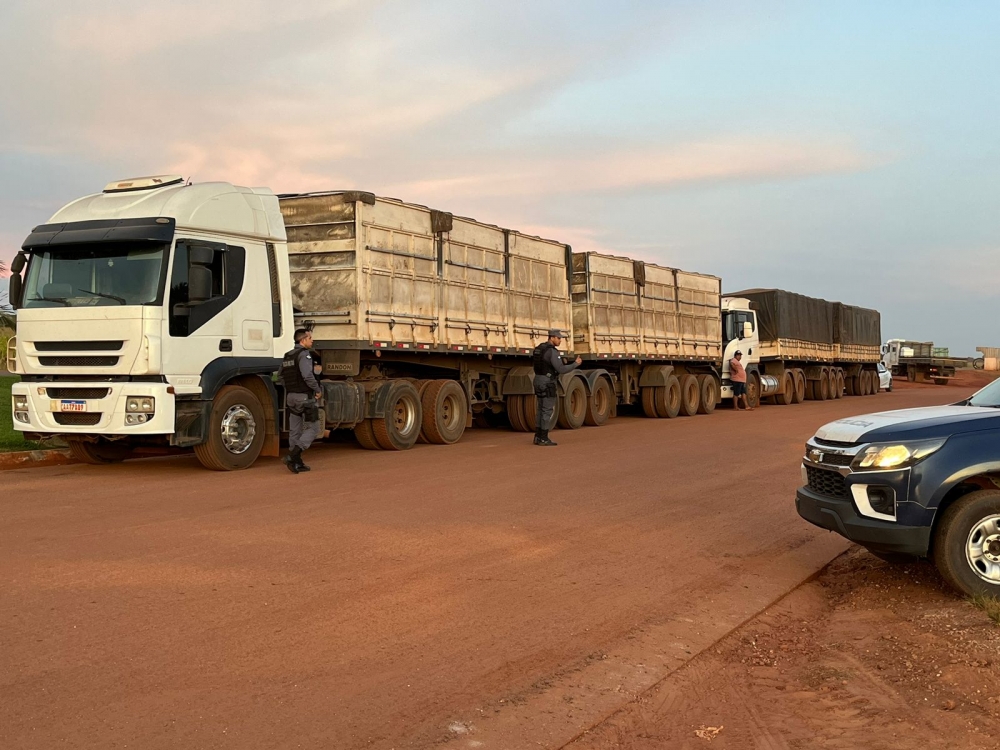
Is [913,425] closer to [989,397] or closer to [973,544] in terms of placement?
[973,544]

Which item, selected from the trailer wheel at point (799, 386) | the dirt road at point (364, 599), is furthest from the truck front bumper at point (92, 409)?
the trailer wheel at point (799, 386)

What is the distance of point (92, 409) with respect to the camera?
34.1 feet

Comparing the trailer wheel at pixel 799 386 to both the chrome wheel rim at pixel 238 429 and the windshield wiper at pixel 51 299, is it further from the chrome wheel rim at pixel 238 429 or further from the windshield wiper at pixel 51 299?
the windshield wiper at pixel 51 299

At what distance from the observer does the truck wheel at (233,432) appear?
11070 millimetres

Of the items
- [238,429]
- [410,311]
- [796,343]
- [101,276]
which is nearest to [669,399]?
[410,311]

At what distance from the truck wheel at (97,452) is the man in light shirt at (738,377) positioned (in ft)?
62.9

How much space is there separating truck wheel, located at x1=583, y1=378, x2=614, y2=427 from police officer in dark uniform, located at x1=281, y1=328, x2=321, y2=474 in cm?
982

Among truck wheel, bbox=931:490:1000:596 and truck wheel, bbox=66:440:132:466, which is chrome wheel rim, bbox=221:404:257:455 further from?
truck wheel, bbox=931:490:1000:596

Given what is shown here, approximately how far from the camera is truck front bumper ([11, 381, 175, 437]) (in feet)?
33.8

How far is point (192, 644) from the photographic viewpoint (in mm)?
4555

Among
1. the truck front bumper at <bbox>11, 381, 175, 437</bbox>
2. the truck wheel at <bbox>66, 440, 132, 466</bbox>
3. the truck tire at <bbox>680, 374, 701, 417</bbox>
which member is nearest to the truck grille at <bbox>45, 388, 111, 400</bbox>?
the truck front bumper at <bbox>11, 381, 175, 437</bbox>

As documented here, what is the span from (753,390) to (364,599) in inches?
1003

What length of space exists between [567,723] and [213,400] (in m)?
8.16

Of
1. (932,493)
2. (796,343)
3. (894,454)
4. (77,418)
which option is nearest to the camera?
(932,493)
